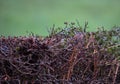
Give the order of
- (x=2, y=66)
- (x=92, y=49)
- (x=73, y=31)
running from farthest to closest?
1. (x=73, y=31)
2. (x=92, y=49)
3. (x=2, y=66)

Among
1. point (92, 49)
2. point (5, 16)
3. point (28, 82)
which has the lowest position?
point (28, 82)

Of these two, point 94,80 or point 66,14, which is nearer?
point 94,80

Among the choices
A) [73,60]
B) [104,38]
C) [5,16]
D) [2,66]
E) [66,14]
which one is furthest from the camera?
[66,14]

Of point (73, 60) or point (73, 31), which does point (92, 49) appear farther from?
point (73, 31)

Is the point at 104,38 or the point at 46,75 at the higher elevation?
the point at 104,38

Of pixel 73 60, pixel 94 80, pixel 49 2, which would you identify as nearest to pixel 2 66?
pixel 73 60

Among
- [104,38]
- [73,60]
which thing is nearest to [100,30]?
[104,38]
